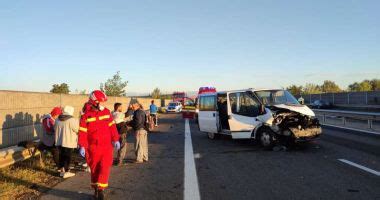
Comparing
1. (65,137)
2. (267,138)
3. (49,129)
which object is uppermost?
(49,129)

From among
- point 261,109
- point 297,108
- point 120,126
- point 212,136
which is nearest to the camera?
point 120,126

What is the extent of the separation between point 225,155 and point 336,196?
534 cm

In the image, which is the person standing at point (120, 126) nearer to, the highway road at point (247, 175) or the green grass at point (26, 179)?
the highway road at point (247, 175)

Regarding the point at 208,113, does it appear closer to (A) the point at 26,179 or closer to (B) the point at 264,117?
(B) the point at 264,117

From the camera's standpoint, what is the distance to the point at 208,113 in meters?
16.0

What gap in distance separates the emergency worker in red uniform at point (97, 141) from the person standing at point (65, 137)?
247 cm

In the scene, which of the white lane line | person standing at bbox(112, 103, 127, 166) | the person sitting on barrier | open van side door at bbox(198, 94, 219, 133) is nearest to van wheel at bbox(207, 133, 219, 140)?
open van side door at bbox(198, 94, 219, 133)

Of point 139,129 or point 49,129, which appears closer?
point 49,129

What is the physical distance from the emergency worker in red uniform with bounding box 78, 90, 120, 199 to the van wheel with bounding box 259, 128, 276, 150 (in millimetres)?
6831

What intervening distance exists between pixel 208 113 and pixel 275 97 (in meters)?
3.59

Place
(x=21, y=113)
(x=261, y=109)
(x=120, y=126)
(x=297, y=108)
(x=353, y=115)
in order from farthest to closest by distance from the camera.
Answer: (x=353, y=115), (x=261, y=109), (x=21, y=113), (x=297, y=108), (x=120, y=126)

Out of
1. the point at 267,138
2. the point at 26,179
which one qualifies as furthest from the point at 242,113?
the point at 26,179

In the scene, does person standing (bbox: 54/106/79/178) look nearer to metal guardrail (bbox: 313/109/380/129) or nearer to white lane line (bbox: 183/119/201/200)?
white lane line (bbox: 183/119/201/200)

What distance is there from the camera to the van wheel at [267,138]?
39.4 feet
